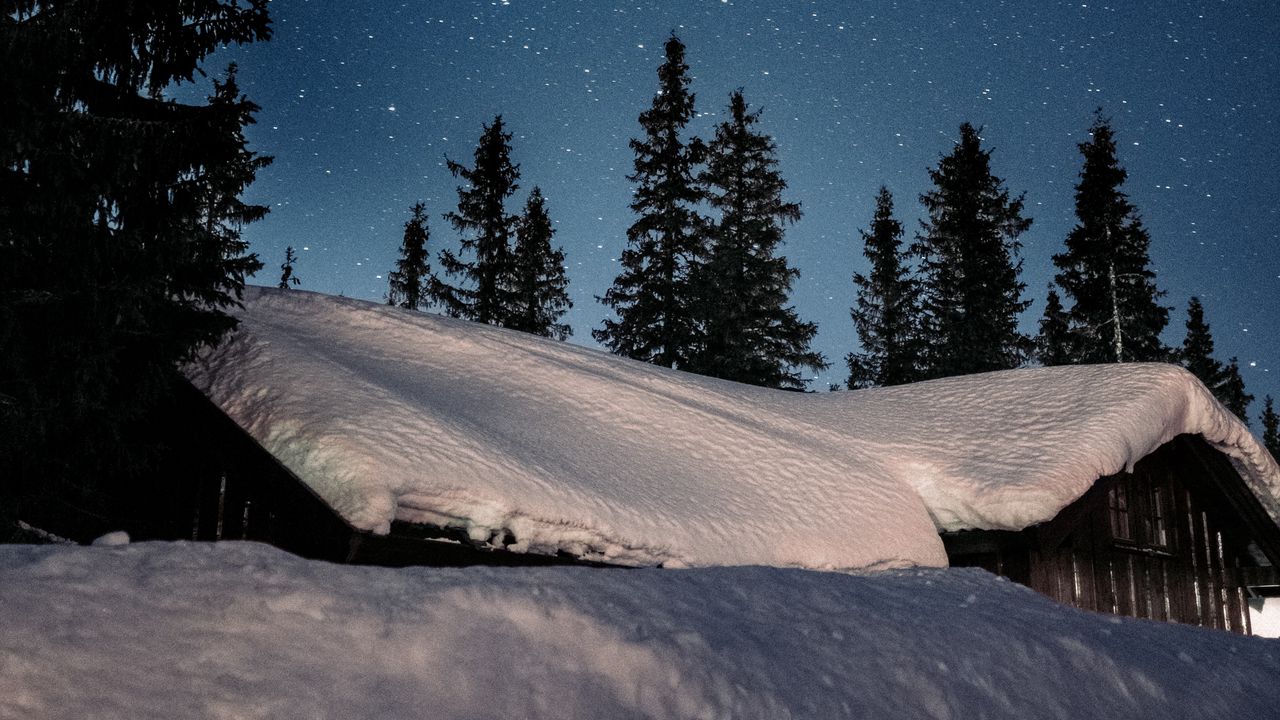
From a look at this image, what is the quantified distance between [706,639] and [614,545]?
348 centimetres

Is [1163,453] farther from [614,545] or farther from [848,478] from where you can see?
[614,545]

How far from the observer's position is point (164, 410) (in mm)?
7699

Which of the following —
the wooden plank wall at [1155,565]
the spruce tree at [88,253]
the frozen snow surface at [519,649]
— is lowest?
the wooden plank wall at [1155,565]

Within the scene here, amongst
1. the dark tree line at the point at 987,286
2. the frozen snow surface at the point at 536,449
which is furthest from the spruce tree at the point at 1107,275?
the frozen snow surface at the point at 536,449

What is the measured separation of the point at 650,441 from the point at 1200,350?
50.0 meters

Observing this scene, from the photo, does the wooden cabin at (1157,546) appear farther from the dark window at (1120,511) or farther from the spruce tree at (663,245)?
the spruce tree at (663,245)

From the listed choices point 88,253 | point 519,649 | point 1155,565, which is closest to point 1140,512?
point 1155,565

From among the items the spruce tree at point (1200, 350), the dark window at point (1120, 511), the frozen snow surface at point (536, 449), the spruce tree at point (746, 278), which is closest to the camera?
the frozen snow surface at point (536, 449)

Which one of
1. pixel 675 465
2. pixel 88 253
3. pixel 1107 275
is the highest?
pixel 1107 275

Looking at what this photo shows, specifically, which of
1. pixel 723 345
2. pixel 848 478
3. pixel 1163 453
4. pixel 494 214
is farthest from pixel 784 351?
pixel 848 478

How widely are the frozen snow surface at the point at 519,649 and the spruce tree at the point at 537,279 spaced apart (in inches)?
1053

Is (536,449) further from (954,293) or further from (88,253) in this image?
(954,293)

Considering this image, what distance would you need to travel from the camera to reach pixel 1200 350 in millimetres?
46688

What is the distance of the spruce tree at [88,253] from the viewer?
5695 millimetres
